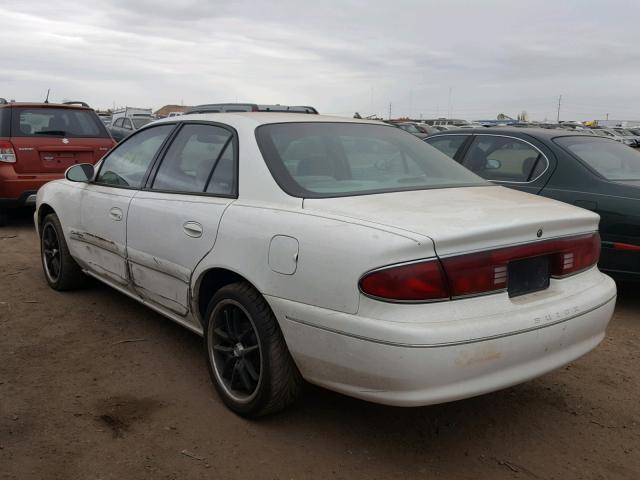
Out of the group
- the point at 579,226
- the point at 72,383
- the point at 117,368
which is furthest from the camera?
the point at 117,368

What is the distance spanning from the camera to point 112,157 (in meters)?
4.56

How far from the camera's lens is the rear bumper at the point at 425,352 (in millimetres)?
2350

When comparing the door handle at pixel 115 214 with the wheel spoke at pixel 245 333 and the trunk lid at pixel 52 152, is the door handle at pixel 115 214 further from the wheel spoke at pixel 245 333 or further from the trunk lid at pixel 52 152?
the trunk lid at pixel 52 152

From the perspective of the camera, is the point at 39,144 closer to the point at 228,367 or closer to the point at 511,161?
the point at 511,161

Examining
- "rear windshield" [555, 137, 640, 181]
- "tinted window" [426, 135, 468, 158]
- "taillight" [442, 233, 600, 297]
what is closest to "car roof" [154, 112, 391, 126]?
"taillight" [442, 233, 600, 297]

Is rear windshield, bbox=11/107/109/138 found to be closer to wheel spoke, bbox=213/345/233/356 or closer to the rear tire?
the rear tire

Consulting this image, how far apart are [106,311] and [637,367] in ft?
12.4

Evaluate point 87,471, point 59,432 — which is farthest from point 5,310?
point 87,471

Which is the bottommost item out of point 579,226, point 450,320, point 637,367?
point 637,367

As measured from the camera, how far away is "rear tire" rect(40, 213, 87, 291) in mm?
5031

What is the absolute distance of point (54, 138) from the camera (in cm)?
806

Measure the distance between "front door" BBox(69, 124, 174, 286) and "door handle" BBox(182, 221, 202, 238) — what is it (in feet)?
2.58

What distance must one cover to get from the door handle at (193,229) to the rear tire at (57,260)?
81.7 inches

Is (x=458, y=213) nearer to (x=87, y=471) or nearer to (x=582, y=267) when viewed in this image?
(x=582, y=267)
